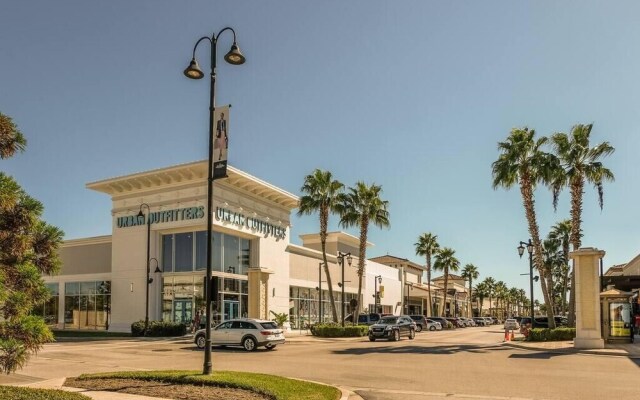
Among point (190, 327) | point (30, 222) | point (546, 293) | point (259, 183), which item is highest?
point (259, 183)

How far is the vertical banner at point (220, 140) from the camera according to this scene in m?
14.4

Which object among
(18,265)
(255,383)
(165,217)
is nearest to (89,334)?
(165,217)

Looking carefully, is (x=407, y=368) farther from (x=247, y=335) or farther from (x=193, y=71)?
(x=193, y=71)

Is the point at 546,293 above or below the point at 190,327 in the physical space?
above

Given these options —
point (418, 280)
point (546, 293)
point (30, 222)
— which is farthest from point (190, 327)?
point (418, 280)

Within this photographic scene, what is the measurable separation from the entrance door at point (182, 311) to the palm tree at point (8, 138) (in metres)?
33.2

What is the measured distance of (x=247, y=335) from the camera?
2725cm

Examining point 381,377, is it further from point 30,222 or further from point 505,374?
point 30,222

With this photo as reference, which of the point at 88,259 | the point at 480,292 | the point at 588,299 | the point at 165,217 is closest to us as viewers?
the point at 588,299

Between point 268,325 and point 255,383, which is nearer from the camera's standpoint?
point 255,383

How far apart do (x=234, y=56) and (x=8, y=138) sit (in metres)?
6.97

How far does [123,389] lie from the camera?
12.4m

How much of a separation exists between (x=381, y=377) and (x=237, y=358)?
830 centimetres

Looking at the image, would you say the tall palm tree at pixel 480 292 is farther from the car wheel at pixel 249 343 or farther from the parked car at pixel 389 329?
the car wheel at pixel 249 343
